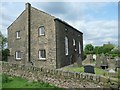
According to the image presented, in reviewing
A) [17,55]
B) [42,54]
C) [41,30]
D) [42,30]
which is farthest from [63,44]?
[17,55]

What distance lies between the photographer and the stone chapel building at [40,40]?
1126 inches

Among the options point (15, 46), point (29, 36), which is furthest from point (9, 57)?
point (29, 36)

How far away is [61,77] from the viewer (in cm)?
1261

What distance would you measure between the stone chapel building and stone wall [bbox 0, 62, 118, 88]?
11967mm

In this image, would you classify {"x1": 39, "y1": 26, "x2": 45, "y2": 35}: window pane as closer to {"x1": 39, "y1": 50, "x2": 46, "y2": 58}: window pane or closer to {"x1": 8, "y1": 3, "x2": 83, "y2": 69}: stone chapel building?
{"x1": 8, "y1": 3, "x2": 83, "y2": 69}: stone chapel building

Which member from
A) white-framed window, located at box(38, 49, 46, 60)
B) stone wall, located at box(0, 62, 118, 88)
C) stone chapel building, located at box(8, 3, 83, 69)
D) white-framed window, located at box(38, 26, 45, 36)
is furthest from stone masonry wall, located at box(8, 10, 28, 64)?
stone wall, located at box(0, 62, 118, 88)

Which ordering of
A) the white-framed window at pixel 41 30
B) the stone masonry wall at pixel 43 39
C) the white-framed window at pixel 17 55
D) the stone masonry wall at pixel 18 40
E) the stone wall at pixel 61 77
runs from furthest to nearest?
the white-framed window at pixel 17 55
the stone masonry wall at pixel 18 40
the white-framed window at pixel 41 30
the stone masonry wall at pixel 43 39
the stone wall at pixel 61 77

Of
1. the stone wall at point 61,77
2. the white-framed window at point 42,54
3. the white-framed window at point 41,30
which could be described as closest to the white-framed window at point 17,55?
the white-framed window at point 42,54

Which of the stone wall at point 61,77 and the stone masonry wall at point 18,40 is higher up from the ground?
the stone masonry wall at point 18,40

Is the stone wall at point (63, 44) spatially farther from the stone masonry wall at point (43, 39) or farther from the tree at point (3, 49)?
the tree at point (3, 49)

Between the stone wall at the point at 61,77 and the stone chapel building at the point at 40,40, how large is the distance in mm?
11967

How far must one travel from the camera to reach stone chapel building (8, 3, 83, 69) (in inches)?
1126

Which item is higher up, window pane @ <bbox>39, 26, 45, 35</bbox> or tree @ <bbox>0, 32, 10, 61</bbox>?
window pane @ <bbox>39, 26, 45, 35</bbox>

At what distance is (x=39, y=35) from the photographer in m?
30.5
